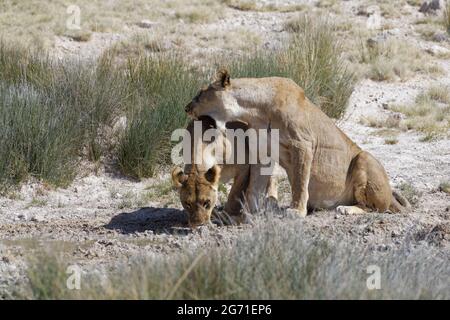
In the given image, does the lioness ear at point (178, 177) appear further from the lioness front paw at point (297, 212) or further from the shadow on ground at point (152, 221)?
the lioness front paw at point (297, 212)

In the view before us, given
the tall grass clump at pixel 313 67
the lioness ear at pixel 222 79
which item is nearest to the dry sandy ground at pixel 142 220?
the tall grass clump at pixel 313 67

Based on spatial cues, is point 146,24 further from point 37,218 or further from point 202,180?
point 202,180

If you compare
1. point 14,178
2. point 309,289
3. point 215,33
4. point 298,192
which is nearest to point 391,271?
point 309,289

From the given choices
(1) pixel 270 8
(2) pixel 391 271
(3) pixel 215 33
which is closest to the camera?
(2) pixel 391 271

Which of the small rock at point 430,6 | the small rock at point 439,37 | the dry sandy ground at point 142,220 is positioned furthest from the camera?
the small rock at point 430,6

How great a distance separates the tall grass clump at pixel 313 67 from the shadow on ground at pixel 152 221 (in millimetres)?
4093

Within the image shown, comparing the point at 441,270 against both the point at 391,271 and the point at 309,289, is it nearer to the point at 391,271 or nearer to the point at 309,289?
the point at 391,271

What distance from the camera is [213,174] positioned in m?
9.48

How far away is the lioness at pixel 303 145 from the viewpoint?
10008 mm

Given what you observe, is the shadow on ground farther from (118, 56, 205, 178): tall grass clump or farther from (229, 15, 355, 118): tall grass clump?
(229, 15, 355, 118): tall grass clump

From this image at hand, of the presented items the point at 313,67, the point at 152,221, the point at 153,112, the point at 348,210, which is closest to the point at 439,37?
the point at 313,67

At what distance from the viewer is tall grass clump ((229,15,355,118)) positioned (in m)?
15.0

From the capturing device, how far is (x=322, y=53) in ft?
54.2

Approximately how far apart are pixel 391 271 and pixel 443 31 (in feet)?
58.9
